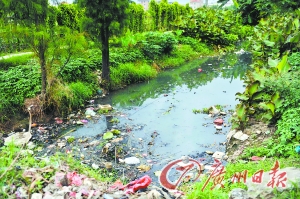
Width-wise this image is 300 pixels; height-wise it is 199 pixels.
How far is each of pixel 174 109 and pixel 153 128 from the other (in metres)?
1.09

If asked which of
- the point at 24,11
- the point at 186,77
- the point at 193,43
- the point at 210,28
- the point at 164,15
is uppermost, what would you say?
the point at 164,15

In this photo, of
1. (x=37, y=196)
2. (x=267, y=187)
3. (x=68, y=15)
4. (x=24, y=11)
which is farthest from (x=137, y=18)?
(x=267, y=187)

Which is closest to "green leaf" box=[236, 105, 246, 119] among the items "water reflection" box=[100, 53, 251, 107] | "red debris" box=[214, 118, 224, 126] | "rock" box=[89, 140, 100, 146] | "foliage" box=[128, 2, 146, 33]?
"red debris" box=[214, 118, 224, 126]

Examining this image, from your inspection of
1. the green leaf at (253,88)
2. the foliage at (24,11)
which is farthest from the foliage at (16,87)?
the green leaf at (253,88)

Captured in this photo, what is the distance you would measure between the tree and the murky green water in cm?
144

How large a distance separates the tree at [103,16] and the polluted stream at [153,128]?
145 centimetres

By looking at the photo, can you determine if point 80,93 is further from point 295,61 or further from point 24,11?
point 295,61

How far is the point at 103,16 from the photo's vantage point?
20.2 feet

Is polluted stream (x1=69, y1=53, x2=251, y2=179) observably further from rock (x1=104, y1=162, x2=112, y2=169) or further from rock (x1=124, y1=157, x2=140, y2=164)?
rock (x1=104, y1=162, x2=112, y2=169)

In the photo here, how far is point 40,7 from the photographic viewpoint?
187 inches

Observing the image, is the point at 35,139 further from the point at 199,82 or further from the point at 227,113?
the point at 199,82

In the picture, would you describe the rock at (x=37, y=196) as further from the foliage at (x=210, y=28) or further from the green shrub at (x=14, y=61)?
the foliage at (x=210, y=28)

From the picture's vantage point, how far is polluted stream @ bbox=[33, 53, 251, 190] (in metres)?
3.89

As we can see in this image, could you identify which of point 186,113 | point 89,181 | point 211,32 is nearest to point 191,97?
point 186,113
